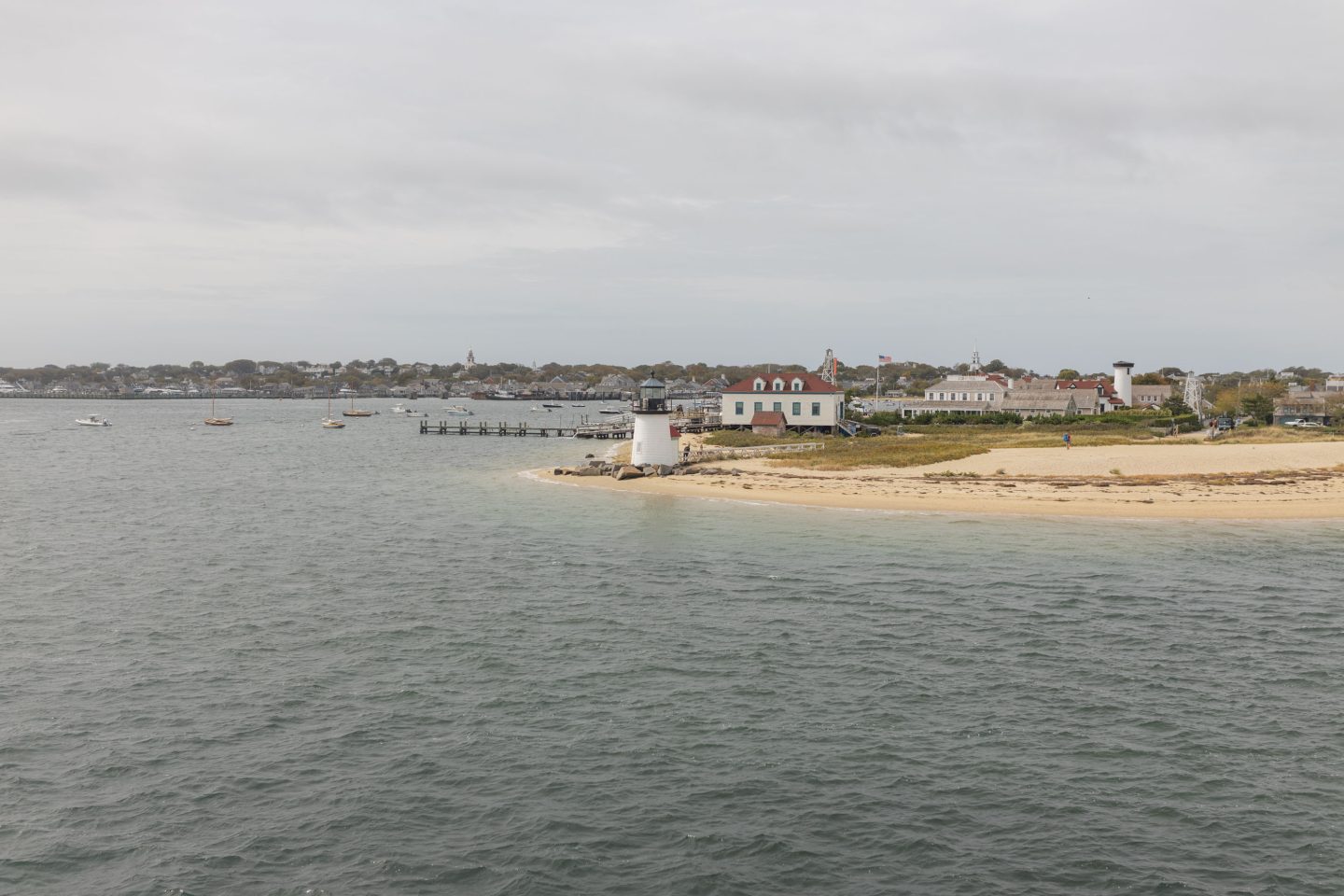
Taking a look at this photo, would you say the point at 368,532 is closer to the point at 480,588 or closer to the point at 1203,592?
the point at 480,588

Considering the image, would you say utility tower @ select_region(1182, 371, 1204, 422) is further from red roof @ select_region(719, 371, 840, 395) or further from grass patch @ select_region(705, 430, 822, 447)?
grass patch @ select_region(705, 430, 822, 447)

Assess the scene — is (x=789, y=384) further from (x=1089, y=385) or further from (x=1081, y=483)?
(x=1089, y=385)

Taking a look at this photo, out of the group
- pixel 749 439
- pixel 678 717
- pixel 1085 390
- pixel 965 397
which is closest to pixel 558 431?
pixel 749 439

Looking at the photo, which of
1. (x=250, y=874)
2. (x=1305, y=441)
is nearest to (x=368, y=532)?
(x=250, y=874)

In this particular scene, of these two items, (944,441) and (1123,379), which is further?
(1123,379)


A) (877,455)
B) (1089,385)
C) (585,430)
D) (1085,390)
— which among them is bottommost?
(877,455)

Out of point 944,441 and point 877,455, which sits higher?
point 944,441
